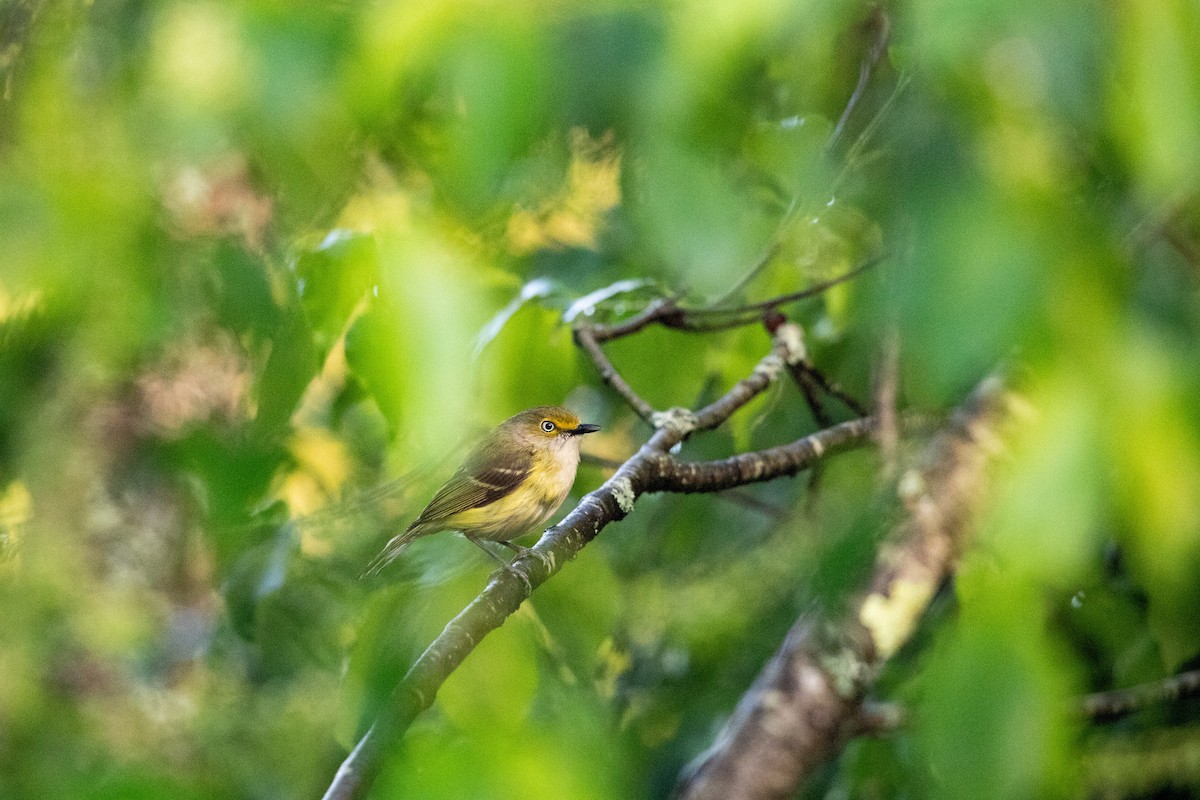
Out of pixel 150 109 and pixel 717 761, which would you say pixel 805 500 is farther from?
pixel 150 109

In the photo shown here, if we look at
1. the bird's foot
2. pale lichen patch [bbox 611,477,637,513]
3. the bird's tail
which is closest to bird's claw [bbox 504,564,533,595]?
the bird's foot

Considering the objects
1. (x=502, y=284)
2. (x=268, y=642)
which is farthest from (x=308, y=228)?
(x=268, y=642)

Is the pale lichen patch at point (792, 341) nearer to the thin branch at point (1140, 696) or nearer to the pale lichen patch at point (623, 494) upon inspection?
the pale lichen patch at point (623, 494)

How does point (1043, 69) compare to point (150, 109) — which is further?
point (150, 109)

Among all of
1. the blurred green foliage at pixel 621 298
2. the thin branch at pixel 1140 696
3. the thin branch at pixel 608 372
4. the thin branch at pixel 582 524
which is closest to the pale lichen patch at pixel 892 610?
the blurred green foliage at pixel 621 298

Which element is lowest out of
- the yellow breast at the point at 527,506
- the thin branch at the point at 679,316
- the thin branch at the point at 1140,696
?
the thin branch at the point at 1140,696

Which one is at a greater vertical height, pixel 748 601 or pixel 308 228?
pixel 308 228
